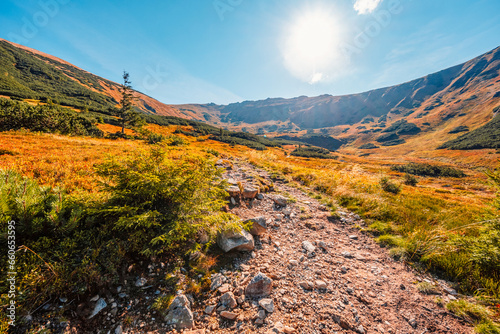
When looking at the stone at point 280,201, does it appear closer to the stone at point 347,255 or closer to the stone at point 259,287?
the stone at point 347,255

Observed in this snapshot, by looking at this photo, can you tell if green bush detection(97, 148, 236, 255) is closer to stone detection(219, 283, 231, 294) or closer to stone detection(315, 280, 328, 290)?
stone detection(219, 283, 231, 294)

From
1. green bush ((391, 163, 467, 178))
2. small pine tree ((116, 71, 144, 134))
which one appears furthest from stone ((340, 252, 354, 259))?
green bush ((391, 163, 467, 178))

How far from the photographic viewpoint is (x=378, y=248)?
21.0 feet

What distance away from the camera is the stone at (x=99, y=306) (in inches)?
113

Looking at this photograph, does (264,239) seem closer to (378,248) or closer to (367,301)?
(367,301)

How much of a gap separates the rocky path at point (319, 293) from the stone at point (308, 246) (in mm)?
33

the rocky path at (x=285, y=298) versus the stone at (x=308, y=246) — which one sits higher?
the stone at (x=308, y=246)

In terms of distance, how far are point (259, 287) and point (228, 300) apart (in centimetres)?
72

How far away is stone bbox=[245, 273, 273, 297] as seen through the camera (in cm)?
384

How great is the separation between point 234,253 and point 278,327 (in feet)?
6.74

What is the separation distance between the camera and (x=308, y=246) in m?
5.93

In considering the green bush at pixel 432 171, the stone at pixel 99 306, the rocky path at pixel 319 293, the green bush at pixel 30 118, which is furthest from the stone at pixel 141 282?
the green bush at pixel 432 171

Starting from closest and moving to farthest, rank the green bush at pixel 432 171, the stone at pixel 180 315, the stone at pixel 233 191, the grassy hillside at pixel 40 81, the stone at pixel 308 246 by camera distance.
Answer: the stone at pixel 180 315
the stone at pixel 308 246
the stone at pixel 233 191
the green bush at pixel 432 171
the grassy hillside at pixel 40 81

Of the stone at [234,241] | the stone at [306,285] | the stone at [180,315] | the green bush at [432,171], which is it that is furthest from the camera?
the green bush at [432,171]
